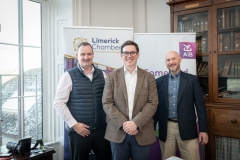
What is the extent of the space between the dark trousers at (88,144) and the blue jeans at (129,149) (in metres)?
0.24

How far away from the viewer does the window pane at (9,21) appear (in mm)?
2486

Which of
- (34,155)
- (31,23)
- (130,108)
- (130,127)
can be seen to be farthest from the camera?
(31,23)

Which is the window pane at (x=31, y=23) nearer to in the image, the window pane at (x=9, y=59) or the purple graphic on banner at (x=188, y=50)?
the window pane at (x=9, y=59)

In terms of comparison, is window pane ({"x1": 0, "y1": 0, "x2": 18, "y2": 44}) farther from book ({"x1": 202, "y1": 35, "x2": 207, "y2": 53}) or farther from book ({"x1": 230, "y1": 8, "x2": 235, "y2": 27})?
book ({"x1": 230, "y1": 8, "x2": 235, "y2": 27})

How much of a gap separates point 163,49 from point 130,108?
1.20 meters

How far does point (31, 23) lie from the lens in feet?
9.18

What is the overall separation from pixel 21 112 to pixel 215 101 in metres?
2.36

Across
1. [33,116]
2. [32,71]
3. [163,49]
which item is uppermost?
[163,49]

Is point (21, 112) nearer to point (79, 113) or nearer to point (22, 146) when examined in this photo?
point (22, 146)

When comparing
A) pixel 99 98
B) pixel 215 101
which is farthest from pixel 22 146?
pixel 215 101

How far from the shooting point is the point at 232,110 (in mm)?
→ 2391

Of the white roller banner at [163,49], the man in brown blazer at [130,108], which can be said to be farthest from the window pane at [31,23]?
the man in brown blazer at [130,108]

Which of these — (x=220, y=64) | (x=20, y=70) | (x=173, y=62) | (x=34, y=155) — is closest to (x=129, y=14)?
(x=220, y=64)

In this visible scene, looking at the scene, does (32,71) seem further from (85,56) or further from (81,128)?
(81,128)
